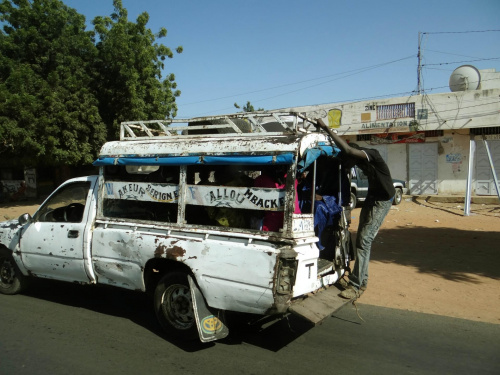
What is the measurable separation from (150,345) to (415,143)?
1818 cm

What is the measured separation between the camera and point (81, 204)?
5434mm

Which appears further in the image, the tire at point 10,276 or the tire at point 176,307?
the tire at point 10,276

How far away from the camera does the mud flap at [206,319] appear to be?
396 centimetres

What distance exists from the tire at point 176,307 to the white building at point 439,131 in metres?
16.6

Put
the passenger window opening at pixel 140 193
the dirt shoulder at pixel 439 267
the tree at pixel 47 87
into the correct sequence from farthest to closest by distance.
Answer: the tree at pixel 47 87
the dirt shoulder at pixel 439 267
the passenger window opening at pixel 140 193

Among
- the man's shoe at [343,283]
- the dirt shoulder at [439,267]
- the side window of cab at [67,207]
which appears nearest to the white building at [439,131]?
the dirt shoulder at [439,267]

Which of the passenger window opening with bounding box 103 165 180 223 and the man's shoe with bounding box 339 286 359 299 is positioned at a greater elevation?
the passenger window opening with bounding box 103 165 180 223

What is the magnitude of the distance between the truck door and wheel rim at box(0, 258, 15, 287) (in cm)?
55

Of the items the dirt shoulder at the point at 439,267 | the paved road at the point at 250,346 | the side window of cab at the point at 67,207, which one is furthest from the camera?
the dirt shoulder at the point at 439,267

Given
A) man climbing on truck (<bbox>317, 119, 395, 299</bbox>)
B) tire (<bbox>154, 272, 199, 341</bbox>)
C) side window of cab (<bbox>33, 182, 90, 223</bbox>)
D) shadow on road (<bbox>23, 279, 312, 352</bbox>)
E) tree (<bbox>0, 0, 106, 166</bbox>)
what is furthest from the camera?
tree (<bbox>0, 0, 106, 166</bbox>)

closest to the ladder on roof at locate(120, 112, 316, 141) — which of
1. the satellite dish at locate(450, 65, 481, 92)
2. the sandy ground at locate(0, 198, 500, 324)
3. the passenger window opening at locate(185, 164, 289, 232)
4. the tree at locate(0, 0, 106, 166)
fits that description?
the passenger window opening at locate(185, 164, 289, 232)

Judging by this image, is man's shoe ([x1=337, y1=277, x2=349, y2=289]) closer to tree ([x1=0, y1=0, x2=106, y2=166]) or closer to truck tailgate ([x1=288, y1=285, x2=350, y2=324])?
truck tailgate ([x1=288, y1=285, x2=350, y2=324])

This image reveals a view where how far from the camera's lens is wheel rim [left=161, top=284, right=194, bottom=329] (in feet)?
14.2

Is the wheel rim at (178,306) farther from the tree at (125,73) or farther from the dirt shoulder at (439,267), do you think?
the tree at (125,73)
